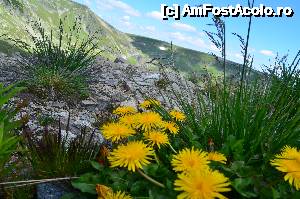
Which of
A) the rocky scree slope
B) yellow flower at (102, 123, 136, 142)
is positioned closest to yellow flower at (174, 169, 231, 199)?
yellow flower at (102, 123, 136, 142)

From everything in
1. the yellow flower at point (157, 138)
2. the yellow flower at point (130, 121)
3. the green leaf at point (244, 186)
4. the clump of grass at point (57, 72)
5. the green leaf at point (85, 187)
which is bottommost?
the green leaf at point (85, 187)

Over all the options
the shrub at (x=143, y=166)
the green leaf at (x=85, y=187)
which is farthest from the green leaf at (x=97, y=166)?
the green leaf at (x=85, y=187)

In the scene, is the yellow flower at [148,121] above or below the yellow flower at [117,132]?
above

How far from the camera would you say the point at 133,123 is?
274 centimetres

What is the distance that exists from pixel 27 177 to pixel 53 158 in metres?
0.30

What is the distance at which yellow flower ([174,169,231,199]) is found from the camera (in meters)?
1.77


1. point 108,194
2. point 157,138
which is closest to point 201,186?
point 108,194

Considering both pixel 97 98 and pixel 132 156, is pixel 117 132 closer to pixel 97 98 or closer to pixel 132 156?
pixel 132 156

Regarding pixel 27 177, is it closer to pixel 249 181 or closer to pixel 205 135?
pixel 205 135

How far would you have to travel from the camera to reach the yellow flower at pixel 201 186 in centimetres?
177

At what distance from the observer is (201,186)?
5.84 feet

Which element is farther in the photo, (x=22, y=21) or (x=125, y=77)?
(x=22, y=21)

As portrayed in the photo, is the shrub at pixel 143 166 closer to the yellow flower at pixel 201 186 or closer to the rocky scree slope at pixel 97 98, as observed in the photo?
the yellow flower at pixel 201 186

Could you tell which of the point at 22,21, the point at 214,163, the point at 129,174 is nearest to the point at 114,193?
the point at 129,174
